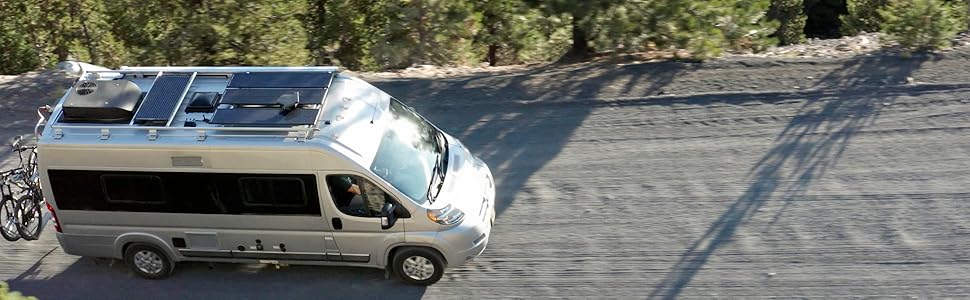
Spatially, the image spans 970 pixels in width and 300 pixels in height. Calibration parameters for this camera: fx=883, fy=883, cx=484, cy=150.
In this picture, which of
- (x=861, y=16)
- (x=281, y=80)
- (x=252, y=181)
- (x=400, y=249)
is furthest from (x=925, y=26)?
(x=252, y=181)

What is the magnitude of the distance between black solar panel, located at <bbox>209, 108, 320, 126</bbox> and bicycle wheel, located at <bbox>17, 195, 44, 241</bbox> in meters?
2.96

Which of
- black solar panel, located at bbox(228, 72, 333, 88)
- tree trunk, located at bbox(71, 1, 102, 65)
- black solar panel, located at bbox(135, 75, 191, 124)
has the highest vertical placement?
black solar panel, located at bbox(228, 72, 333, 88)

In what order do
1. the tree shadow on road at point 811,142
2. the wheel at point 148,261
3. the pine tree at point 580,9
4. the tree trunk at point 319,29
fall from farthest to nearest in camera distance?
the tree trunk at point 319,29, the pine tree at point 580,9, the tree shadow on road at point 811,142, the wheel at point 148,261

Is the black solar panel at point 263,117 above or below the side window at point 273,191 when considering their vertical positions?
above

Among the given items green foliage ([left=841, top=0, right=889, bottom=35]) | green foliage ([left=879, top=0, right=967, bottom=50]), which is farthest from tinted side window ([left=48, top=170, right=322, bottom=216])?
green foliage ([left=841, top=0, right=889, bottom=35])

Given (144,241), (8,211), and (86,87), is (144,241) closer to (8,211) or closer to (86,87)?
(86,87)

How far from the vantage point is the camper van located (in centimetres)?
891

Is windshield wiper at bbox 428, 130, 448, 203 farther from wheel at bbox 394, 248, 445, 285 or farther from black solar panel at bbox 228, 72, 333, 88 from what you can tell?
black solar panel at bbox 228, 72, 333, 88

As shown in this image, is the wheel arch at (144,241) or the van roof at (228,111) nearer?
the van roof at (228,111)

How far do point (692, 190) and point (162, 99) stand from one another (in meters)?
6.37

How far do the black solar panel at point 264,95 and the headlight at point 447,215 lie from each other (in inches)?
66.4

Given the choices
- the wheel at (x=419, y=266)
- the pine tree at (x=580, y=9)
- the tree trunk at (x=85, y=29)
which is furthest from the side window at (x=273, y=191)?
the tree trunk at (x=85, y=29)

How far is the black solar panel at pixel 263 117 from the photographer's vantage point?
8992 millimetres

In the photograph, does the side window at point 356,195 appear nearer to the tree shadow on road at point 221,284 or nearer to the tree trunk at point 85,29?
the tree shadow on road at point 221,284
